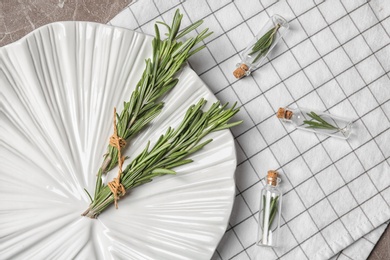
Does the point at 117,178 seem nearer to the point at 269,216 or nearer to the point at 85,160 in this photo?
the point at 85,160

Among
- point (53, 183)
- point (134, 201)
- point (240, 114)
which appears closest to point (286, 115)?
point (240, 114)

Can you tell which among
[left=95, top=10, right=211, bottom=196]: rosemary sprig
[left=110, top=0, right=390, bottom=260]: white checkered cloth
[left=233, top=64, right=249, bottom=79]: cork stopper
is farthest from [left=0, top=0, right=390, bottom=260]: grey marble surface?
[left=233, top=64, right=249, bottom=79]: cork stopper

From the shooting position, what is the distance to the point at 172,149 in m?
1.05

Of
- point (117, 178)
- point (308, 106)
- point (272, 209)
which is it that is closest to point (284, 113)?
point (308, 106)

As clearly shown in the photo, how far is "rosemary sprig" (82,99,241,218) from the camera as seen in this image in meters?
1.04

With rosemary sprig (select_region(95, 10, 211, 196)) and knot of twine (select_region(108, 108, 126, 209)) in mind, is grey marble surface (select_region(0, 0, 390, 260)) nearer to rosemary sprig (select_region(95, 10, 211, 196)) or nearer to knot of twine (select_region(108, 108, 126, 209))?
rosemary sprig (select_region(95, 10, 211, 196))

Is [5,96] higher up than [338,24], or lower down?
higher up

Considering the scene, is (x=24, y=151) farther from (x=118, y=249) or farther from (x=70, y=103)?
(x=118, y=249)

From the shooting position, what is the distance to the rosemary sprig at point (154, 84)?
1.06 metres

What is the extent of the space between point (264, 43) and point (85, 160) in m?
0.42

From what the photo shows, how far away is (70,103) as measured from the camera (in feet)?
3.57

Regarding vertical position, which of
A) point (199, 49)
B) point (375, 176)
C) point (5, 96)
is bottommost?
point (375, 176)

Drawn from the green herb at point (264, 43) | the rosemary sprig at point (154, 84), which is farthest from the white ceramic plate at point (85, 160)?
the green herb at point (264, 43)

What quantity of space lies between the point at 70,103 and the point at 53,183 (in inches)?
6.0
